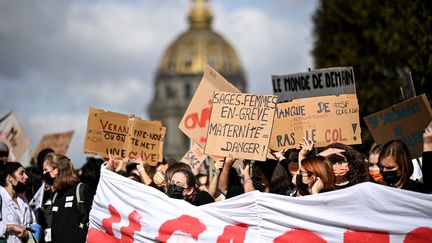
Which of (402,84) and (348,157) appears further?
(402,84)

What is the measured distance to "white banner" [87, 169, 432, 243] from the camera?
318 inches

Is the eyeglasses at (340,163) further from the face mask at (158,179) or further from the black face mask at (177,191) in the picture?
the face mask at (158,179)

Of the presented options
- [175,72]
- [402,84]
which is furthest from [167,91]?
[402,84]

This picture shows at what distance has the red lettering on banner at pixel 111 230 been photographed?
9.72 m

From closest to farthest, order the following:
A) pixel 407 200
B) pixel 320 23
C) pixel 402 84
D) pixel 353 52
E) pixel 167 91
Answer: pixel 407 200, pixel 402 84, pixel 353 52, pixel 320 23, pixel 167 91

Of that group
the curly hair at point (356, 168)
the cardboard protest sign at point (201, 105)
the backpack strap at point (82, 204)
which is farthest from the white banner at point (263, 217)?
the cardboard protest sign at point (201, 105)

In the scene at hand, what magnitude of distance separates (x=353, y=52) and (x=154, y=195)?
1988 centimetres

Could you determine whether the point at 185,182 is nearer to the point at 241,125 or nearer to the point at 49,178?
the point at 241,125

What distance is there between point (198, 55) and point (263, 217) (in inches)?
6591

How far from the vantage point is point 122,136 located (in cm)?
1150

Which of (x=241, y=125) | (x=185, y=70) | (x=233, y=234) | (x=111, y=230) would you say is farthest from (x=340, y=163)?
(x=185, y=70)

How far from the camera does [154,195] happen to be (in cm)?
958

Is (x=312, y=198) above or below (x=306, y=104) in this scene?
below

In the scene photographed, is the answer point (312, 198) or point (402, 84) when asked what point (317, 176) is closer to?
point (312, 198)
